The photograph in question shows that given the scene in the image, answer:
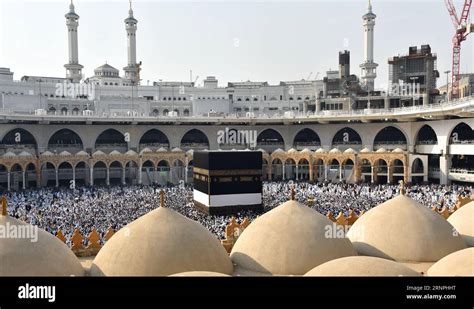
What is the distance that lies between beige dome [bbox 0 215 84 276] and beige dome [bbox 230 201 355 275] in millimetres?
3352

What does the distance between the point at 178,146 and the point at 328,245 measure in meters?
35.1

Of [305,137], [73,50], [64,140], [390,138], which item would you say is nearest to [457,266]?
[390,138]

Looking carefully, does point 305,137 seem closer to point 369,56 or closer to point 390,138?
point 390,138

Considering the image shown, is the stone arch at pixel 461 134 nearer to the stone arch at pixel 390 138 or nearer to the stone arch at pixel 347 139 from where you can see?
the stone arch at pixel 390 138

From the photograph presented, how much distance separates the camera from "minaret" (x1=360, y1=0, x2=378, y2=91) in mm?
49656

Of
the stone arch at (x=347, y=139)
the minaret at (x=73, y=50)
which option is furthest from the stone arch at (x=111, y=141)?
the stone arch at (x=347, y=139)

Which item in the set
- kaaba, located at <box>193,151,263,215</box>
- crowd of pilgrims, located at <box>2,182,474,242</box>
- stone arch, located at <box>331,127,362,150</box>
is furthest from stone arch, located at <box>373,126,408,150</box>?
kaaba, located at <box>193,151,263,215</box>

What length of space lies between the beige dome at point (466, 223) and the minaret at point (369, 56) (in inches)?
1644

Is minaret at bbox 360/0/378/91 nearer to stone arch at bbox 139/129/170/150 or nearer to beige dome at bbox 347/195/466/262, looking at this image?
stone arch at bbox 139/129/170/150

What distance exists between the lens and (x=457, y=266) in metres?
7.27

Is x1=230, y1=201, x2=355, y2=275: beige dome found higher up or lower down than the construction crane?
lower down

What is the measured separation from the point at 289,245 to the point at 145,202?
17807mm
